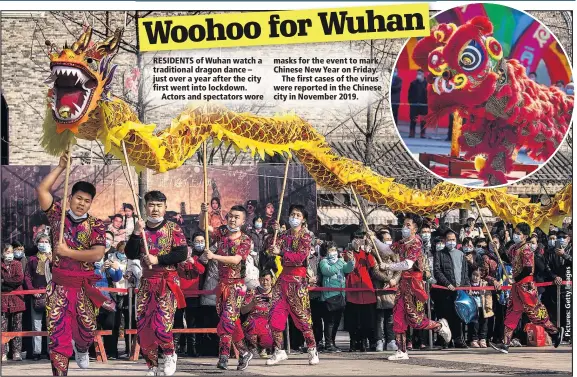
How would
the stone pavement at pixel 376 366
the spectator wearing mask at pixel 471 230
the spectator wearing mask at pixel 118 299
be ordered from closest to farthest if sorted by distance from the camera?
the stone pavement at pixel 376 366
the spectator wearing mask at pixel 118 299
the spectator wearing mask at pixel 471 230

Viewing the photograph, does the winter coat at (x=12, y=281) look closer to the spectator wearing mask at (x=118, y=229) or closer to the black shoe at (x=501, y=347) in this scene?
the spectator wearing mask at (x=118, y=229)

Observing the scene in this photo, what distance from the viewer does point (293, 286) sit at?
1353 centimetres

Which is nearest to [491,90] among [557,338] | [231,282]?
[557,338]

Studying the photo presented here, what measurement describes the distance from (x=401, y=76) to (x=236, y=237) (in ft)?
15.8

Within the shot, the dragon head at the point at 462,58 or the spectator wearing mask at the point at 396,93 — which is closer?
the dragon head at the point at 462,58

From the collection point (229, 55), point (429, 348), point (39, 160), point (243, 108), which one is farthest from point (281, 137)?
point (39, 160)

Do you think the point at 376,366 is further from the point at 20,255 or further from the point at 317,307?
the point at 20,255

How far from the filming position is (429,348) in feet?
50.9

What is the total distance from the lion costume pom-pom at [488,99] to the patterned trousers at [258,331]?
11.5ft

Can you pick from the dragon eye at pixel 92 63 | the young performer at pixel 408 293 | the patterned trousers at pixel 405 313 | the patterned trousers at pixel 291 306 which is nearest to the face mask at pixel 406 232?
the young performer at pixel 408 293

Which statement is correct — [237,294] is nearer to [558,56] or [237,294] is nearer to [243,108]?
[558,56]

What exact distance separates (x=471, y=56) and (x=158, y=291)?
4809mm

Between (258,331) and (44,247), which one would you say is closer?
(258,331)

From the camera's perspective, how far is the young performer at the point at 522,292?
1435cm
